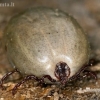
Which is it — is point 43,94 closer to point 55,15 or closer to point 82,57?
point 82,57

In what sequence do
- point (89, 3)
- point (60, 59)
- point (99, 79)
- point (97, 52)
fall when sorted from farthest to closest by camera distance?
point (89, 3), point (97, 52), point (99, 79), point (60, 59)

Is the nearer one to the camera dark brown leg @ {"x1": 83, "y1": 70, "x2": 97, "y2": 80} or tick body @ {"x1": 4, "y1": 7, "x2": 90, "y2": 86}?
tick body @ {"x1": 4, "y1": 7, "x2": 90, "y2": 86}

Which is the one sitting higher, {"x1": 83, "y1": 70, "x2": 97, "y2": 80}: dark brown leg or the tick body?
the tick body

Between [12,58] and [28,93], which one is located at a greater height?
[12,58]

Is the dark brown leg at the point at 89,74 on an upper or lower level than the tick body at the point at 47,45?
lower

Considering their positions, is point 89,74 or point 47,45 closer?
point 47,45

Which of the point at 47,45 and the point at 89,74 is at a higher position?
the point at 47,45

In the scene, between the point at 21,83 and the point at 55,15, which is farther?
the point at 55,15

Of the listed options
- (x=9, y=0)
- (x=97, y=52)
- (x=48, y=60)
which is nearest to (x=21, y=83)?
(x=48, y=60)
